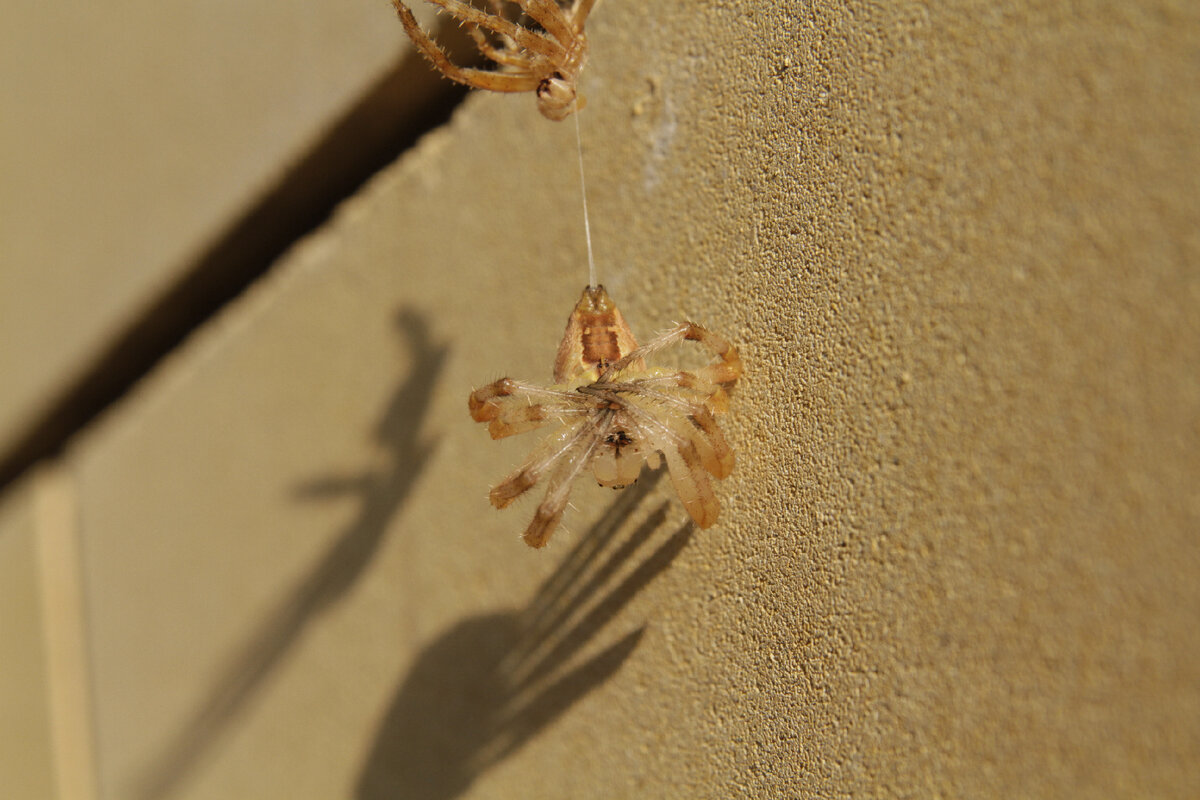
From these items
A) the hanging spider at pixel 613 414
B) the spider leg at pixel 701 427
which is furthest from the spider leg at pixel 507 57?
the spider leg at pixel 701 427

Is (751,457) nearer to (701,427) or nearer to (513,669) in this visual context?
(701,427)

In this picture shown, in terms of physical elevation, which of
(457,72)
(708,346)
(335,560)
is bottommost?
(335,560)

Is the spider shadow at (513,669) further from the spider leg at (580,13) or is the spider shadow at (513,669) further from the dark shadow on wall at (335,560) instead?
the spider leg at (580,13)

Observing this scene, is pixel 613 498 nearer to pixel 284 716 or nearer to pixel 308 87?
pixel 284 716

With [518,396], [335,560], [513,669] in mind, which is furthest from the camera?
[335,560]

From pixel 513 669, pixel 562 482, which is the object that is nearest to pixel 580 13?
pixel 562 482

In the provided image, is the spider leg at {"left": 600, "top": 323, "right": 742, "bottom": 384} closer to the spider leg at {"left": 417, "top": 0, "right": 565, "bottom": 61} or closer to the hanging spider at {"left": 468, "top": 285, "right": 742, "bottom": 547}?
the hanging spider at {"left": 468, "top": 285, "right": 742, "bottom": 547}

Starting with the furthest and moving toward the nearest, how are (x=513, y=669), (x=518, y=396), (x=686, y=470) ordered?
(x=513, y=669) < (x=518, y=396) < (x=686, y=470)

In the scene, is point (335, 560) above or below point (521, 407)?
below

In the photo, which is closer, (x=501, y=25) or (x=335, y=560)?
(x=501, y=25)
